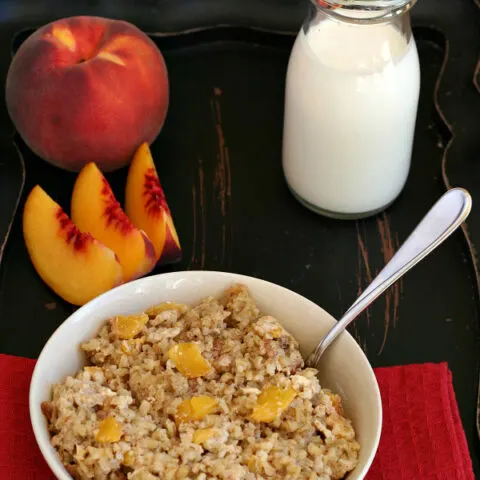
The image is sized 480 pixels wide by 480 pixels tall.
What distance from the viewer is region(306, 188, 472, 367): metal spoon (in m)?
1.14

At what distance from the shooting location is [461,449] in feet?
3.77

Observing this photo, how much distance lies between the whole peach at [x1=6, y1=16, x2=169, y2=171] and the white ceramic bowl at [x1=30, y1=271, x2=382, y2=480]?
35 centimetres

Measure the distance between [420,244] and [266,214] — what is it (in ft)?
1.26

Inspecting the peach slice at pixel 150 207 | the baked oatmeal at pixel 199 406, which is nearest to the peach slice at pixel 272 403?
the baked oatmeal at pixel 199 406

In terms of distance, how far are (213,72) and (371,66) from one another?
0.50 metres

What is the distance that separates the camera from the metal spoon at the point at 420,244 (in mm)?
1143

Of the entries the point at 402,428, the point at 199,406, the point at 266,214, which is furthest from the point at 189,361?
the point at 266,214

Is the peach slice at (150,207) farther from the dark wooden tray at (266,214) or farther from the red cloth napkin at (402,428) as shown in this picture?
the red cloth napkin at (402,428)

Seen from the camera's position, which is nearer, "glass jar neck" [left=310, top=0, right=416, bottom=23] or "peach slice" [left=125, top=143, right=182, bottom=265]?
"glass jar neck" [left=310, top=0, right=416, bottom=23]

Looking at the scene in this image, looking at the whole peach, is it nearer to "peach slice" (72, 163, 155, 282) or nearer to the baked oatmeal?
"peach slice" (72, 163, 155, 282)

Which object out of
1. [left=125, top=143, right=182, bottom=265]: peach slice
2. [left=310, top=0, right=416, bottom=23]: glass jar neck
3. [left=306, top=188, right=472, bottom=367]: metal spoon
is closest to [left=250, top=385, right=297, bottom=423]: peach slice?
[left=306, top=188, right=472, bottom=367]: metal spoon

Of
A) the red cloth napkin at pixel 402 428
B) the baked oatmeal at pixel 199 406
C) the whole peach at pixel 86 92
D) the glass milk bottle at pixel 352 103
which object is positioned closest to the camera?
the baked oatmeal at pixel 199 406

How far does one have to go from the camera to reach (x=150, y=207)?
1381 mm

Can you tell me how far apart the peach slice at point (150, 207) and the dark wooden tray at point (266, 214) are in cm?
5
